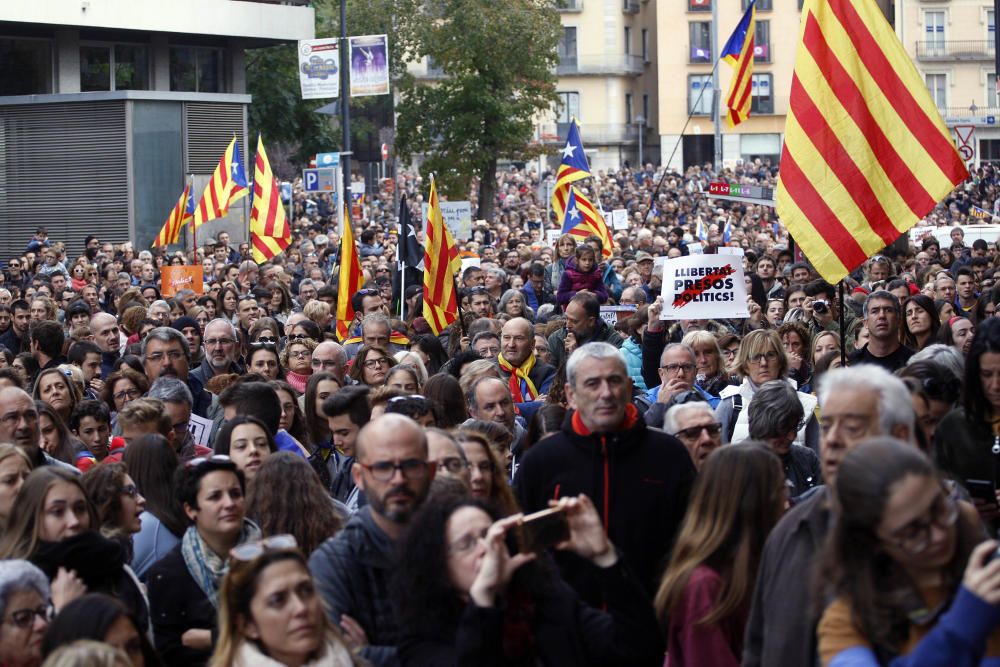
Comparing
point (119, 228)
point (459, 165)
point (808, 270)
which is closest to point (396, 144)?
point (459, 165)

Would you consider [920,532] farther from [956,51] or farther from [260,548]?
[956,51]

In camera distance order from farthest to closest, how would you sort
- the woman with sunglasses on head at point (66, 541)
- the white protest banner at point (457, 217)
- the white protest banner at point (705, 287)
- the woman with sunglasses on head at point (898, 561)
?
the white protest banner at point (457, 217)
the white protest banner at point (705, 287)
the woman with sunglasses on head at point (66, 541)
the woman with sunglasses on head at point (898, 561)

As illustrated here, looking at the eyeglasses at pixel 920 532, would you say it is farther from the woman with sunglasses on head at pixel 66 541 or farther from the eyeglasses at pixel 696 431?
the eyeglasses at pixel 696 431

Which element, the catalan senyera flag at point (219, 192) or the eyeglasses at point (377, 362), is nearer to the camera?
the eyeglasses at point (377, 362)

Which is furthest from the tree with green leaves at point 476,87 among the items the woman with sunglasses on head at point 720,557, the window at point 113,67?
the woman with sunglasses on head at point 720,557

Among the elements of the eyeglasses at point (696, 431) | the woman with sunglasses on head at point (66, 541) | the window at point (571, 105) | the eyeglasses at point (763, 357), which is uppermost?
the window at point (571, 105)

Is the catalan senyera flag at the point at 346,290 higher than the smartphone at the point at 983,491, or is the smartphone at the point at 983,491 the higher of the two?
the catalan senyera flag at the point at 346,290

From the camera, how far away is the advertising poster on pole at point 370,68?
3256 cm

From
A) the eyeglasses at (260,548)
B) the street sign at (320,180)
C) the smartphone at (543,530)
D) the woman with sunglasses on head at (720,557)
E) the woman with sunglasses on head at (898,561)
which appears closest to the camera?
the woman with sunglasses on head at (898,561)

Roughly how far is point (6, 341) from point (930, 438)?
33.0 ft

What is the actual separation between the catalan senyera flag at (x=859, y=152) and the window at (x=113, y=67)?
90.3ft

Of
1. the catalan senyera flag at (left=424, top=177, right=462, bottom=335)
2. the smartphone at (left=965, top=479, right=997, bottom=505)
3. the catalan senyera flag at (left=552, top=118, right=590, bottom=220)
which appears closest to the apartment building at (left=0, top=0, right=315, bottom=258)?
the catalan senyera flag at (left=552, top=118, right=590, bottom=220)

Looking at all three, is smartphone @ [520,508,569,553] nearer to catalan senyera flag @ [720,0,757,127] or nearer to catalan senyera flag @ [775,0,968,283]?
catalan senyera flag @ [775,0,968,283]

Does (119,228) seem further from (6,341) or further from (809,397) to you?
(809,397)
